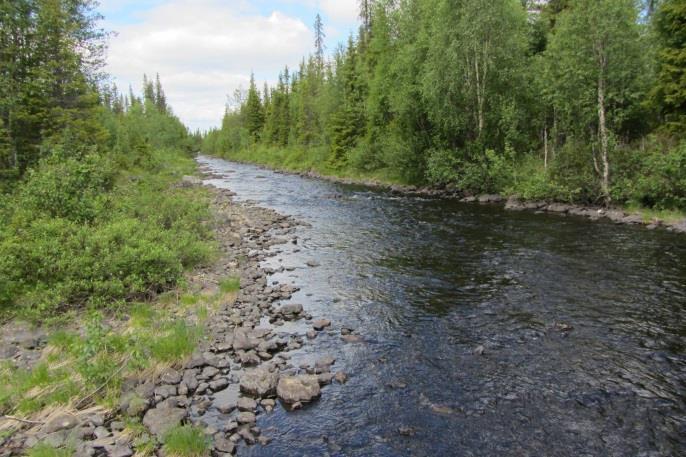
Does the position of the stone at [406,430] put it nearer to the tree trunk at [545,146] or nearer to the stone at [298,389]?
the stone at [298,389]

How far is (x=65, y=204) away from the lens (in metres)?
13.5

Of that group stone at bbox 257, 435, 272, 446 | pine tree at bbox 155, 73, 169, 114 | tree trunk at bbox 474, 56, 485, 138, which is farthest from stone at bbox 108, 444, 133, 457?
pine tree at bbox 155, 73, 169, 114

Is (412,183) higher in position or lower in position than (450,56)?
lower

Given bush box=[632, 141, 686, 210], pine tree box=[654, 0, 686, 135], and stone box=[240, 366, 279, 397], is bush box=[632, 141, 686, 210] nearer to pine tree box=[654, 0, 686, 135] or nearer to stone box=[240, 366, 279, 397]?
pine tree box=[654, 0, 686, 135]

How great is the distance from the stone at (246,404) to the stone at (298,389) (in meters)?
0.45

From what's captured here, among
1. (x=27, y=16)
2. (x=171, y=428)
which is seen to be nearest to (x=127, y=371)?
(x=171, y=428)

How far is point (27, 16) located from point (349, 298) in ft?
76.7

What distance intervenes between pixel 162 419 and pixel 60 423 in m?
1.46

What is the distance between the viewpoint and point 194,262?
47.3ft

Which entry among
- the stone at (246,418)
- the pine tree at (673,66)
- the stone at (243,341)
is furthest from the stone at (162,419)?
the pine tree at (673,66)

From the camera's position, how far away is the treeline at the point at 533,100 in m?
→ 22.3

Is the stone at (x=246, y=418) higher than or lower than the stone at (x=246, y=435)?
higher

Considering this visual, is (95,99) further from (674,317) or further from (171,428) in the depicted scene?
(674,317)

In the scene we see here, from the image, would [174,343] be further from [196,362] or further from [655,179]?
[655,179]
